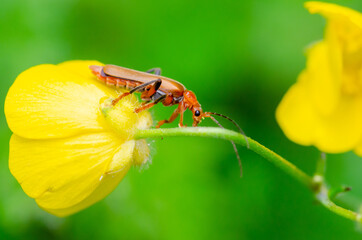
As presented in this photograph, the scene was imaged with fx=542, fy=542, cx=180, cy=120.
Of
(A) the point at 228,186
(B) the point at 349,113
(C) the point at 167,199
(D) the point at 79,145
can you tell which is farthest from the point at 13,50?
(B) the point at 349,113

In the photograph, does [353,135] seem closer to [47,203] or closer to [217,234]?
[47,203]

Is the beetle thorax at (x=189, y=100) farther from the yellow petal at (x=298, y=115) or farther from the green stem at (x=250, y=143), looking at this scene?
the yellow petal at (x=298, y=115)

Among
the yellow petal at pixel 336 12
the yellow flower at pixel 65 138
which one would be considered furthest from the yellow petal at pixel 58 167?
the yellow petal at pixel 336 12

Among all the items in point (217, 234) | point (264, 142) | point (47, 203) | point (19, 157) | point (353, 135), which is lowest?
point (217, 234)

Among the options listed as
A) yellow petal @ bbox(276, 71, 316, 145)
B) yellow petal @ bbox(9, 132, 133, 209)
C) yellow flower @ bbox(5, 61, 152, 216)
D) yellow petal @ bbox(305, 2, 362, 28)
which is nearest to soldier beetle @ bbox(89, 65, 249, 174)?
yellow flower @ bbox(5, 61, 152, 216)

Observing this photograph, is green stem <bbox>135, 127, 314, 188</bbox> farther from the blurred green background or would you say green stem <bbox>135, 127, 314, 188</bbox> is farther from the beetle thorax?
the blurred green background

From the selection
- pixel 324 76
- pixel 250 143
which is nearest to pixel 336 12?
pixel 324 76

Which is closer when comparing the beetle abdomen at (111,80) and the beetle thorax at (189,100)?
the beetle abdomen at (111,80)
